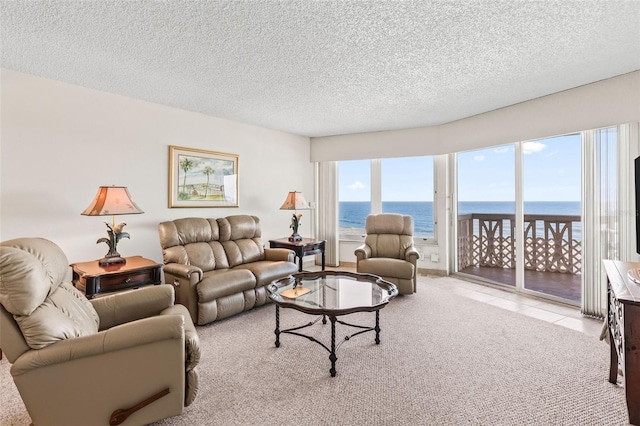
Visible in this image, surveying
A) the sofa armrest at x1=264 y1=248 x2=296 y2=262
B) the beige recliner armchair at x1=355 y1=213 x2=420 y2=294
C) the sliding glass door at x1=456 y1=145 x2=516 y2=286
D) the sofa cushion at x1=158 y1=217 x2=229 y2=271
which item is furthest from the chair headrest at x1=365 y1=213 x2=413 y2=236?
the sofa cushion at x1=158 y1=217 x2=229 y2=271

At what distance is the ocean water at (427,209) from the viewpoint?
416 centimetres

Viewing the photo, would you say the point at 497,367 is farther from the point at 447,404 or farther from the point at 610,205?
the point at 610,205

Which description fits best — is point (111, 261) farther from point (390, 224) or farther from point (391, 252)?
point (390, 224)

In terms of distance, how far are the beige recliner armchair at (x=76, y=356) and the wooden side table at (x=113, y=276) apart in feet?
3.13

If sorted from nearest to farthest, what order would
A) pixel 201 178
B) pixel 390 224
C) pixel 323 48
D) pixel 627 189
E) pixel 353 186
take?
pixel 323 48 → pixel 627 189 → pixel 201 178 → pixel 390 224 → pixel 353 186

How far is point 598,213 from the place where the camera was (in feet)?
10.5

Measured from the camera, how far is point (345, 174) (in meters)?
6.00

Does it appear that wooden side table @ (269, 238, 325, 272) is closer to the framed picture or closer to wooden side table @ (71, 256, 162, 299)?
the framed picture

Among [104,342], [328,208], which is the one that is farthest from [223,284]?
[328,208]

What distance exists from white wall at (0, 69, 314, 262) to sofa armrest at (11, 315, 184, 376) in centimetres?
216

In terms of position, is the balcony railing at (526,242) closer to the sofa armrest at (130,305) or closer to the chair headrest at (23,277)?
the sofa armrest at (130,305)

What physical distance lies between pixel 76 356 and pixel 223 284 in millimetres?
1704

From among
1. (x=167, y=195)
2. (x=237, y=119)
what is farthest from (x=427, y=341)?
(x=237, y=119)

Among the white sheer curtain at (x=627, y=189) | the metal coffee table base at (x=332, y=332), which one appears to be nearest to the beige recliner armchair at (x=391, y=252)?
the metal coffee table base at (x=332, y=332)
